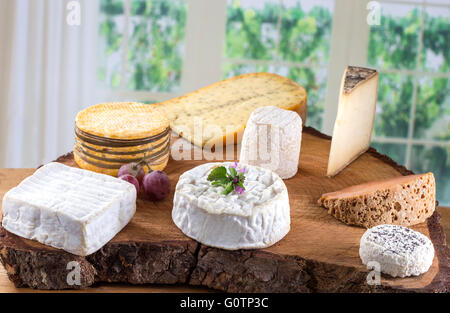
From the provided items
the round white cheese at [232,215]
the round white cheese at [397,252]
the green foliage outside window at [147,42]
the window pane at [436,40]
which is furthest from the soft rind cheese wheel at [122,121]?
the window pane at [436,40]

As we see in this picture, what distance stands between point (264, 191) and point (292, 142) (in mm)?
477

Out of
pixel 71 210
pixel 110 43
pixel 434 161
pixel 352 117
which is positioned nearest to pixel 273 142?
pixel 352 117

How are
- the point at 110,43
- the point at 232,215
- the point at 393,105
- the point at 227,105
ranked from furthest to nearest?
the point at 393,105 → the point at 110,43 → the point at 227,105 → the point at 232,215

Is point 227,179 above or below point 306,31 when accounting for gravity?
below

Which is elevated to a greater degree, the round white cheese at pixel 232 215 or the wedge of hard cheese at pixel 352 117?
the wedge of hard cheese at pixel 352 117

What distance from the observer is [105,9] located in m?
4.67

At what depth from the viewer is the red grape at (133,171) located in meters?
2.86

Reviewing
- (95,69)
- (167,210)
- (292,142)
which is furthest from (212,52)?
(167,210)

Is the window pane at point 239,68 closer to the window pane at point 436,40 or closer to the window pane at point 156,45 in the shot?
the window pane at point 156,45

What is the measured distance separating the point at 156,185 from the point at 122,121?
1.35ft

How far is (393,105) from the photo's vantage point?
16.0 ft

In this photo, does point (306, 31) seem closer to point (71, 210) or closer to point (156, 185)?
point (156, 185)

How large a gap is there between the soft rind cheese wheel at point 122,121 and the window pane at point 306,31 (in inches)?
70.9

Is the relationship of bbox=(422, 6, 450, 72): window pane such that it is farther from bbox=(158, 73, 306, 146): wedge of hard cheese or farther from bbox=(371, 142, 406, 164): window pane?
bbox=(158, 73, 306, 146): wedge of hard cheese
